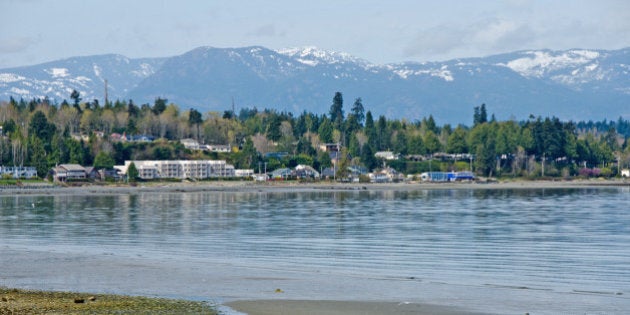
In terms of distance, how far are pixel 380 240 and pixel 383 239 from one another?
623mm

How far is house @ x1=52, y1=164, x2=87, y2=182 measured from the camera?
158000 millimetres

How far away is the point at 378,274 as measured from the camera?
106 feet

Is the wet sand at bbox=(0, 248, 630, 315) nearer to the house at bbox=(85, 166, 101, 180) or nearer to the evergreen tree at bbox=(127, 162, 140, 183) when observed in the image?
the evergreen tree at bbox=(127, 162, 140, 183)

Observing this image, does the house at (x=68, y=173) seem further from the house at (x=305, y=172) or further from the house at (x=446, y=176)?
the house at (x=446, y=176)

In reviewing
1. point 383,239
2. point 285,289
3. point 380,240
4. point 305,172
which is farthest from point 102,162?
point 285,289

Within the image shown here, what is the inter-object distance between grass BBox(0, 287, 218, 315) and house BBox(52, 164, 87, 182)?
135 meters

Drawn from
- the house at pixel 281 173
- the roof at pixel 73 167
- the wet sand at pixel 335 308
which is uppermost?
the roof at pixel 73 167

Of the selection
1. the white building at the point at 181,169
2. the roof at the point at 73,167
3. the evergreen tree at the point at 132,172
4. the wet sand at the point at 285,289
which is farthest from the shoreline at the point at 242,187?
the wet sand at the point at 285,289

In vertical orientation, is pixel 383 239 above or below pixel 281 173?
below

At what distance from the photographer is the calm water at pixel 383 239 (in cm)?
3334

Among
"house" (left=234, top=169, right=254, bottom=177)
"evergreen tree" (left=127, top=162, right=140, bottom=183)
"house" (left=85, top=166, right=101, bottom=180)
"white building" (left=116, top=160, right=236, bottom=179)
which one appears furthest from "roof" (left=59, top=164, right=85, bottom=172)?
"house" (left=234, top=169, right=254, bottom=177)

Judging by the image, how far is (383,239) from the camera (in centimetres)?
4666

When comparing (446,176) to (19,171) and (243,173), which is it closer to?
(243,173)

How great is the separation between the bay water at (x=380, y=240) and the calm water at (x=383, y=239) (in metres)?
0.05
